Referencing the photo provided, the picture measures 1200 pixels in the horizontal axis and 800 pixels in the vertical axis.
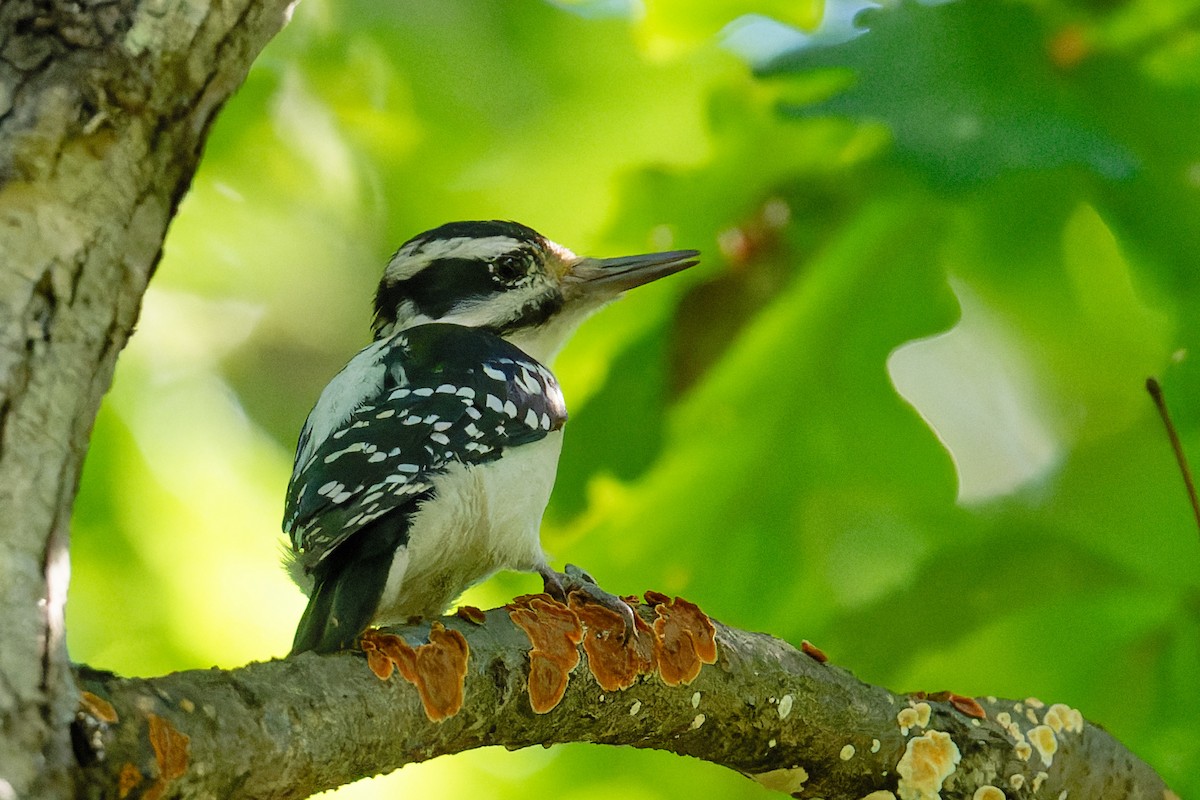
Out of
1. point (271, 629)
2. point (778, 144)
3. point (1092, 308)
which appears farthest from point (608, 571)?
point (1092, 308)

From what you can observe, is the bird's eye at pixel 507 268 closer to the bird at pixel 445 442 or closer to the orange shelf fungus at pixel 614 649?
the bird at pixel 445 442

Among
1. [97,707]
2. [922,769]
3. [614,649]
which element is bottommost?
[922,769]

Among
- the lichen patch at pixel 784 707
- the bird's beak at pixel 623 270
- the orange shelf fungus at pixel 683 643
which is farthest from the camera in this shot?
the bird's beak at pixel 623 270

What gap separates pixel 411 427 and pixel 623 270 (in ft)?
2.69

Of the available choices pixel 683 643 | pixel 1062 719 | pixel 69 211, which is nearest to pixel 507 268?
pixel 683 643

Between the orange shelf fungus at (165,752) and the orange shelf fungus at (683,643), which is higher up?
the orange shelf fungus at (683,643)

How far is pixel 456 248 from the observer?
313cm

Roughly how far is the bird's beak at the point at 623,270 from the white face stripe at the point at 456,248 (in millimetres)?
151

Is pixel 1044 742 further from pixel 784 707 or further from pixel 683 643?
pixel 683 643

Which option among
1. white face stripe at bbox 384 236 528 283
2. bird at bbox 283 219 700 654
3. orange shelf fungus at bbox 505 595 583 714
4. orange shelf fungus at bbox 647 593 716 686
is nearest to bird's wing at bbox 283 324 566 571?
bird at bbox 283 219 700 654

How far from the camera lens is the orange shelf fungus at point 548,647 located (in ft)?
6.23

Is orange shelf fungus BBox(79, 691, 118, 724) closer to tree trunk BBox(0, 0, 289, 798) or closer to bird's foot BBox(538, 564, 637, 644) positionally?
tree trunk BBox(0, 0, 289, 798)

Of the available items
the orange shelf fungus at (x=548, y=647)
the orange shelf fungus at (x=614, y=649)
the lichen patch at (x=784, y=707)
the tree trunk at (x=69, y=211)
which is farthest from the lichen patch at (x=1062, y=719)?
the tree trunk at (x=69, y=211)

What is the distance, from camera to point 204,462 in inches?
135
